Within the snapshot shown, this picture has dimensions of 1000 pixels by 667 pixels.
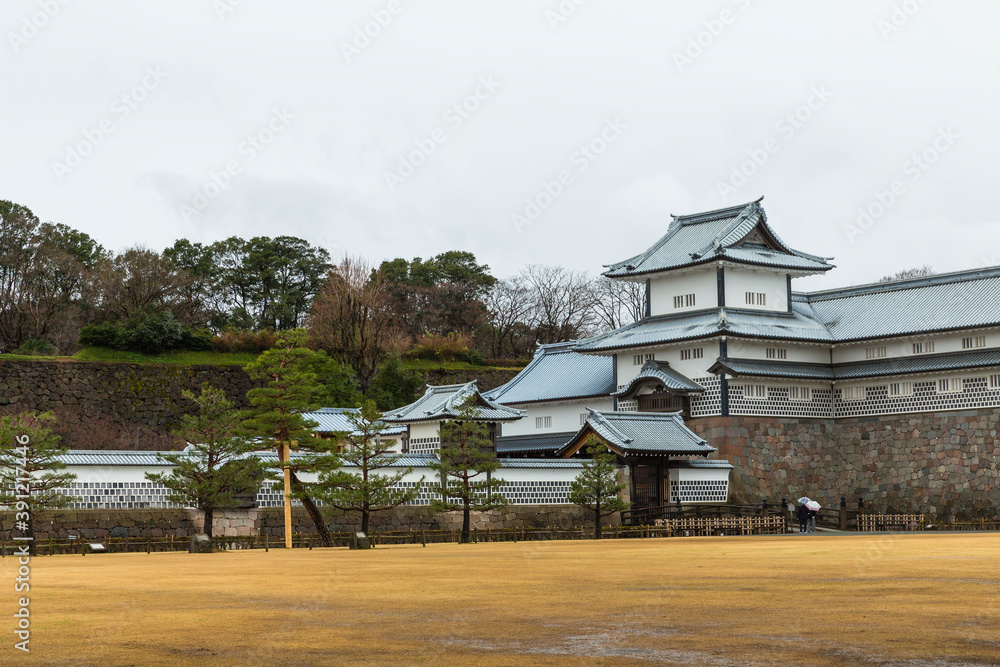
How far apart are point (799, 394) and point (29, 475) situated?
97.3ft

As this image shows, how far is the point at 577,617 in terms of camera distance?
10.9 m

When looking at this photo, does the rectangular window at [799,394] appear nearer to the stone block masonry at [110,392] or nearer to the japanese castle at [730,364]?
the japanese castle at [730,364]

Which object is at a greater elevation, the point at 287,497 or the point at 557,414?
the point at 557,414

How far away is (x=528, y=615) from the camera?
11.0m

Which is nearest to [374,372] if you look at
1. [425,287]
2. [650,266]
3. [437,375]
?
[437,375]

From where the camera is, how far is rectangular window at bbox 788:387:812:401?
47.4 metres

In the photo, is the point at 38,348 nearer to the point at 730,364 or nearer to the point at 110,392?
the point at 110,392

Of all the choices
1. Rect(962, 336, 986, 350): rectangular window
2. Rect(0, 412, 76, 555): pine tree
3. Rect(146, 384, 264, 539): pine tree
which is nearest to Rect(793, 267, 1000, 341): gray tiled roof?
Rect(962, 336, 986, 350): rectangular window

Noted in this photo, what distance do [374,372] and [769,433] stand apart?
26477 mm

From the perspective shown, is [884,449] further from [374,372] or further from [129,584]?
[129,584]

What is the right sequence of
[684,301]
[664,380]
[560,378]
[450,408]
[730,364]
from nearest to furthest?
[450,408] < [730,364] < [664,380] < [684,301] < [560,378]

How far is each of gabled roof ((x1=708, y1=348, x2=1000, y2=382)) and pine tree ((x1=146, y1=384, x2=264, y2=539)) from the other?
20.9 meters

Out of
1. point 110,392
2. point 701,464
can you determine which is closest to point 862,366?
point 701,464

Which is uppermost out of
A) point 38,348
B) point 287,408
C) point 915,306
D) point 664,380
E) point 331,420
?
point 38,348
